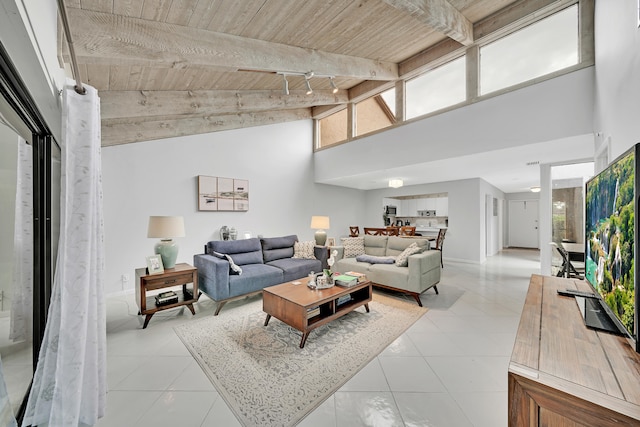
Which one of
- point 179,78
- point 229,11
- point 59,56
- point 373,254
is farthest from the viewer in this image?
point 373,254

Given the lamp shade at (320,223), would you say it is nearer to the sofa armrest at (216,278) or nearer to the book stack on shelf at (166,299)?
the sofa armrest at (216,278)

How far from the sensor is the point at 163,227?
116 inches

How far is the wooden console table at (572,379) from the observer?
0.75 meters

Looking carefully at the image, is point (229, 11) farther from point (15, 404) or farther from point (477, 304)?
point (477, 304)

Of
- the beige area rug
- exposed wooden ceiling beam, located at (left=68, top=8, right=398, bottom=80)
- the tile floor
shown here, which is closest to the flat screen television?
the tile floor

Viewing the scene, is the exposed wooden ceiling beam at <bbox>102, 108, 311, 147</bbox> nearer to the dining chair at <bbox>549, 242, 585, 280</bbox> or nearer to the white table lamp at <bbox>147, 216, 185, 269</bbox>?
the white table lamp at <bbox>147, 216, 185, 269</bbox>

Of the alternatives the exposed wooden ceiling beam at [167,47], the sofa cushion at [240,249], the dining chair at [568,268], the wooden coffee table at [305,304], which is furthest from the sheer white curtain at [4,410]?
the dining chair at [568,268]

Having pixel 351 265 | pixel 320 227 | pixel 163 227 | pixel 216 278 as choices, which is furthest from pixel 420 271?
pixel 163 227

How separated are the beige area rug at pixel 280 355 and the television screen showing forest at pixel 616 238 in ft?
5.09

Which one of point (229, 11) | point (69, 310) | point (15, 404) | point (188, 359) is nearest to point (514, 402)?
point (69, 310)

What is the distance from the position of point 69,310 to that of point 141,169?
3372 millimetres

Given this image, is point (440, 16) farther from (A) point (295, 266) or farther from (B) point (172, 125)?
(B) point (172, 125)

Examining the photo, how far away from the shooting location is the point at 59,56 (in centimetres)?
144

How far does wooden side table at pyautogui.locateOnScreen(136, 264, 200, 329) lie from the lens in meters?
2.70
